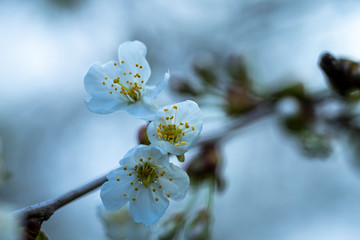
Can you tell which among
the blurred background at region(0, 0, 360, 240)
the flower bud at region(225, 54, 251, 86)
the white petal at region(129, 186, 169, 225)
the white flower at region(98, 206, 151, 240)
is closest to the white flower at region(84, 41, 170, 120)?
the white petal at region(129, 186, 169, 225)

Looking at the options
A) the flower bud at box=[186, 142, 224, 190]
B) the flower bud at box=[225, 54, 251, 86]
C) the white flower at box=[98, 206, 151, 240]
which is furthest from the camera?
the flower bud at box=[225, 54, 251, 86]

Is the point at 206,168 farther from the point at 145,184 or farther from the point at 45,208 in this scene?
the point at 45,208

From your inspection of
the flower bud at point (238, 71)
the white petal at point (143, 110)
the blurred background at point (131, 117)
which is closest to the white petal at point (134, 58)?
the white petal at point (143, 110)

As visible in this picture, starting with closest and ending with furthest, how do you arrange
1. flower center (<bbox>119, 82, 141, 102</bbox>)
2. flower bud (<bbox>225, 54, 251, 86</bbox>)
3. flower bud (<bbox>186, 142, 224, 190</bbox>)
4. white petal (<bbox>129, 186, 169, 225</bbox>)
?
white petal (<bbox>129, 186, 169, 225</bbox>) < flower center (<bbox>119, 82, 141, 102</bbox>) < flower bud (<bbox>186, 142, 224, 190</bbox>) < flower bud (<bbox>225, 54, 251, 86</bbox>)

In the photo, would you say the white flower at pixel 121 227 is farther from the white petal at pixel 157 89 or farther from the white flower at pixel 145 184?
the white petal at pixel 157 89

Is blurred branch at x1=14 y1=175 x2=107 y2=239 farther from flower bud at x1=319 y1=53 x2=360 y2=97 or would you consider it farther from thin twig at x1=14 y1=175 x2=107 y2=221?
flower bud at x1=319 y1=53 x2=360 y2=97

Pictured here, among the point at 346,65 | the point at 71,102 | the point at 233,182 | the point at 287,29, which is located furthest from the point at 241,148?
the point at 346,65

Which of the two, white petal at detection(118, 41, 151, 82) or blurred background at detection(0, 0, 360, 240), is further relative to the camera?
blurred background at detection(0, 0, 360, 240)
